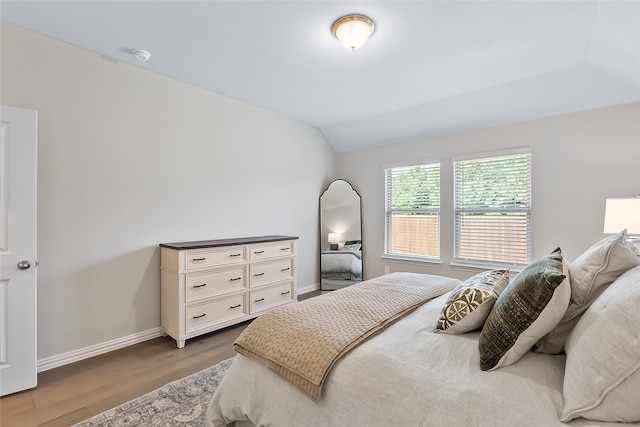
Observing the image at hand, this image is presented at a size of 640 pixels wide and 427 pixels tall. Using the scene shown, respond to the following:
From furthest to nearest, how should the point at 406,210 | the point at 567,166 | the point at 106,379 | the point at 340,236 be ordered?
the point at 340,236 < the point at 406,210 < the point at 567,166 < the point at 106,379

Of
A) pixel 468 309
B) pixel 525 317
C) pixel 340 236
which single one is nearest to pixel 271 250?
pixel 340 236

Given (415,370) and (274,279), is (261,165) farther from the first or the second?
(415,370)

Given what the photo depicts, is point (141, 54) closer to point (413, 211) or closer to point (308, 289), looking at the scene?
point (308, 289)

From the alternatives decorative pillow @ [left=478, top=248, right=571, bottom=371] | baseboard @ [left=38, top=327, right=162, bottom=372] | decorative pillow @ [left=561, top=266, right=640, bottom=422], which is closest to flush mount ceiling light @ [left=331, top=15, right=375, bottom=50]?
decorative pillow @ [left=478, top=248, right=571, bottom=371]

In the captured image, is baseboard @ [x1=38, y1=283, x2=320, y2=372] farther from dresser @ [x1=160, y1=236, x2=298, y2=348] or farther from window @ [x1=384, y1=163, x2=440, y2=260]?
window @ [x1=384, y1=163, x2=440, y2=260]

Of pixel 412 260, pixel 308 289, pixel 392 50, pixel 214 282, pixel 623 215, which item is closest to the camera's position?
pixel 623 215

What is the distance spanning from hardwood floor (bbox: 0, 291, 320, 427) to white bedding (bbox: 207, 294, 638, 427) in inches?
39.3

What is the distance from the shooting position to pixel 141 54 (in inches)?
102

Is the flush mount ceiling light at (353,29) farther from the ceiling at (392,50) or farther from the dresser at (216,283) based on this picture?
the dresser at (216,283)

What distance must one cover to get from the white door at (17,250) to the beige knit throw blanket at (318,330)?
1683 millimetres

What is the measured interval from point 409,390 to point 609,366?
57cm

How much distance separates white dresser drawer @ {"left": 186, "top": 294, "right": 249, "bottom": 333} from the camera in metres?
2.84

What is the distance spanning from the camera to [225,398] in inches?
57.3

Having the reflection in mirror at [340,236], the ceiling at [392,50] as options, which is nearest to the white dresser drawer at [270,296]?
the reflection in mirror at [340,236]
